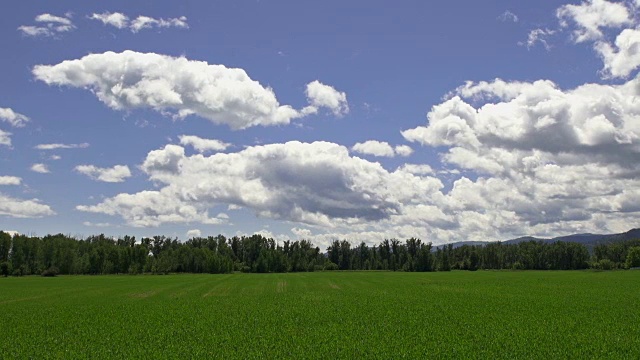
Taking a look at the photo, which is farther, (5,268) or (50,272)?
(50,272)

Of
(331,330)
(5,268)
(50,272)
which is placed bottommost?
(50,272)

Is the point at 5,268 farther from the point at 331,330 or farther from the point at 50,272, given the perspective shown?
the point at 331,330

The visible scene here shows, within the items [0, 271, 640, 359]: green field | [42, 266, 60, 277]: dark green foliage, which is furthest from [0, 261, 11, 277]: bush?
[0, 271, 640, 359]: green field

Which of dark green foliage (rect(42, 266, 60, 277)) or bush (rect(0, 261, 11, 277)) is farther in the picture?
dark green foliage (rect(42, 266, 60, 277))

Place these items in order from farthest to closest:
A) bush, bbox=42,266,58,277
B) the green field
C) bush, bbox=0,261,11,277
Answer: bush, bbox=42,266,58,277 < bush, bbox=0,261,11,277 < the green field

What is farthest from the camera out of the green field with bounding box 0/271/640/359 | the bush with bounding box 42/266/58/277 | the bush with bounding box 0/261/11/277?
the bush with bounding box 42/266/58/277

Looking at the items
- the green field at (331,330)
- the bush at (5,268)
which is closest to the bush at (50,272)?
the bush at (5,268)

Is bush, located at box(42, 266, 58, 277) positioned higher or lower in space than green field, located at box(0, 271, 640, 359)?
lower

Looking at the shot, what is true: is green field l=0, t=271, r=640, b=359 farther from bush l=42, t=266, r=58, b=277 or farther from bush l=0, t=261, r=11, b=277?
bush l=42, t=266, r=58, b=277

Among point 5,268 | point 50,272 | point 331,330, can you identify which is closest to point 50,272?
point 50,272

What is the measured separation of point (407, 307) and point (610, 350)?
24079 mm

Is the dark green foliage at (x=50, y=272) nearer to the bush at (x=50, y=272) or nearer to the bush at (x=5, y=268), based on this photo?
the bush at (x=50, y=272)

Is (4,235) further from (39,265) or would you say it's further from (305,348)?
(305,348)

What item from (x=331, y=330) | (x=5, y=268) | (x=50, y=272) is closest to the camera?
(x=331, y=330)
